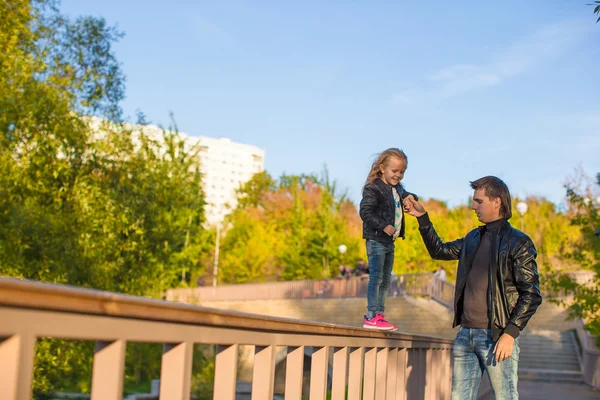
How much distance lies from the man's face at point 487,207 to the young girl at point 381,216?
1.08 meters

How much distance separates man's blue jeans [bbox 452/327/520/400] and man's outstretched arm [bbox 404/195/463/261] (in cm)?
69

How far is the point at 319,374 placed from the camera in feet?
12.5

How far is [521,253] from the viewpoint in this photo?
4.72 m

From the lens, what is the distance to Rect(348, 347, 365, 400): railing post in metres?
4.34

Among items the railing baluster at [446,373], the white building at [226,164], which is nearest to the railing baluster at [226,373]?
the railing baluster at [446,373]

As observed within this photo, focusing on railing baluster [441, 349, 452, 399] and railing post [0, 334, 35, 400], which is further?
railing baluster [441, 349, 452, 399]

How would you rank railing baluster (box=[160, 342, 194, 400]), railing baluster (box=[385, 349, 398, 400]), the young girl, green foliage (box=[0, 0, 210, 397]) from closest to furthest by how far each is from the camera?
railing baluster (box=[160, 342, 194, 400]), railing baluster (box=[385, 349, 398, 400]), the young girl, green foliage (box=[0, 0, 210, 397])

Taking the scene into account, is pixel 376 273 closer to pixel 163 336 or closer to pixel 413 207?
pixel 413 207

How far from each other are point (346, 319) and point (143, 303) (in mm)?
35431

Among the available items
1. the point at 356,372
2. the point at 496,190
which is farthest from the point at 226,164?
the point at 356,372

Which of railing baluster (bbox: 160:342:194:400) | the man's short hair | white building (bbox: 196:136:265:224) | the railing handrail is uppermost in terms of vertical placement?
white building (bbox: 196:136:265:224)

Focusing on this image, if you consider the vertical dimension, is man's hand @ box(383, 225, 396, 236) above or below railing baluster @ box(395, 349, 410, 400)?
above

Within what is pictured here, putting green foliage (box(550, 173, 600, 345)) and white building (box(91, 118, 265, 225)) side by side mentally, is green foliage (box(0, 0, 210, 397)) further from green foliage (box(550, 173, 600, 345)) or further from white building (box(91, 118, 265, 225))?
white building (box(91, 118, 265, 225))

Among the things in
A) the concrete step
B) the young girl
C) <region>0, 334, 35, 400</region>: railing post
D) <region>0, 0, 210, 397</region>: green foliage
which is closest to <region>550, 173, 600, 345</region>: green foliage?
the concrete step
